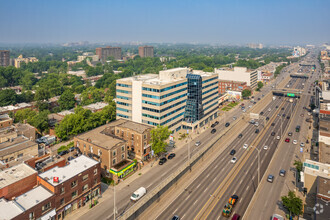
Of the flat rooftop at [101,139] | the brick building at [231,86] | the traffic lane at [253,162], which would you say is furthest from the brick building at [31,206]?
the brick building at [231,86]

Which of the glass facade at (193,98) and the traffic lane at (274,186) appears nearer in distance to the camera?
the traffic lane at (274,186)

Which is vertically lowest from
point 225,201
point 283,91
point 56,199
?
point 225,201

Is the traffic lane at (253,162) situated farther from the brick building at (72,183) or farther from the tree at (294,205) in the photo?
the brick building at (72,183)

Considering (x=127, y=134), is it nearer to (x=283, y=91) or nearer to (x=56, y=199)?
(x=56, y=199)

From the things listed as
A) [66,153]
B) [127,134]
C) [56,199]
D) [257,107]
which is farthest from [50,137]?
[257,107]

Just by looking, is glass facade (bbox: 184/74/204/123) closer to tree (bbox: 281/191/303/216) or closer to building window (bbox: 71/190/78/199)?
tree (bbox: 281/191/303/216)

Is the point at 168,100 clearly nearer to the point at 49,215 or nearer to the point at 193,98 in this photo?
the point at 193,98

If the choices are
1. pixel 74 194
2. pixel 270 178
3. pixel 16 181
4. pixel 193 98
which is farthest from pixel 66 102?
pixel 270 178
